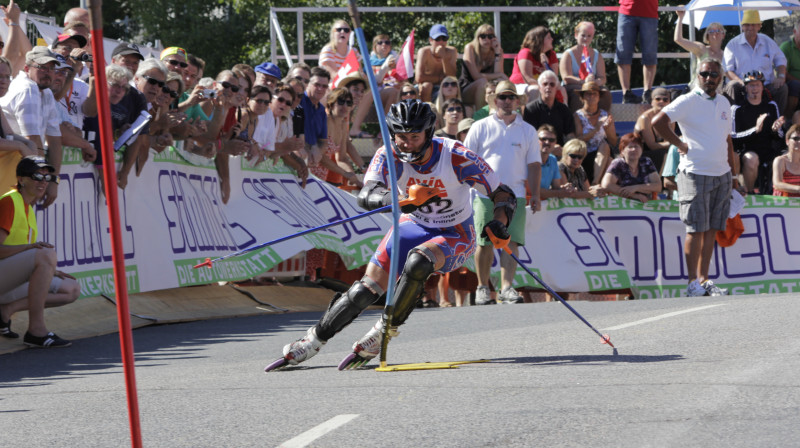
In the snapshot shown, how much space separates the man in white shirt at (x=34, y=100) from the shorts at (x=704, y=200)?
758 cm

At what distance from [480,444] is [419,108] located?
3511mm

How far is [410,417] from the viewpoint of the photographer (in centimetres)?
598

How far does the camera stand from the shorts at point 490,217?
13.6 metres

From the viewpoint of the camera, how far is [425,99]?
16984 mm

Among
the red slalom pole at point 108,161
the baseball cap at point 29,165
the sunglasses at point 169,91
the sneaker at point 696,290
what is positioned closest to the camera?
the red slalom pole at point 108,161

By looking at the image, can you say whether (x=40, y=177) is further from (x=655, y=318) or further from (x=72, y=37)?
(x=655, y=318)

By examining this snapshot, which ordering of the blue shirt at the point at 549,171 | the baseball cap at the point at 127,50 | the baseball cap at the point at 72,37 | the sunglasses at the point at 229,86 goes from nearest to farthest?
the baseball cap at the point at 72,37 < the baseball cap at the point at 127,50 < the sunglasses at the point at 229,86 < the blue shirt at the point at 549,171

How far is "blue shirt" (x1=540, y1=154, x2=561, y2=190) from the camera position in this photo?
15172 millimetres

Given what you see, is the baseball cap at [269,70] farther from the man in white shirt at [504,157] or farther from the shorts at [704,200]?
the shorts at [704,200]

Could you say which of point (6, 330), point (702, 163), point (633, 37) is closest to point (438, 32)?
point (633, 37)

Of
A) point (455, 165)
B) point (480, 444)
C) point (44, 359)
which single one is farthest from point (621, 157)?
point (480, 444)

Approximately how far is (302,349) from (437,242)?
1.18m

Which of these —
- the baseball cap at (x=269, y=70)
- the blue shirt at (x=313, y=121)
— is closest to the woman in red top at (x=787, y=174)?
the blue shirt at (x=313, y=121)

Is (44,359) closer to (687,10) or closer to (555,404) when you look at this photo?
(555,404)
